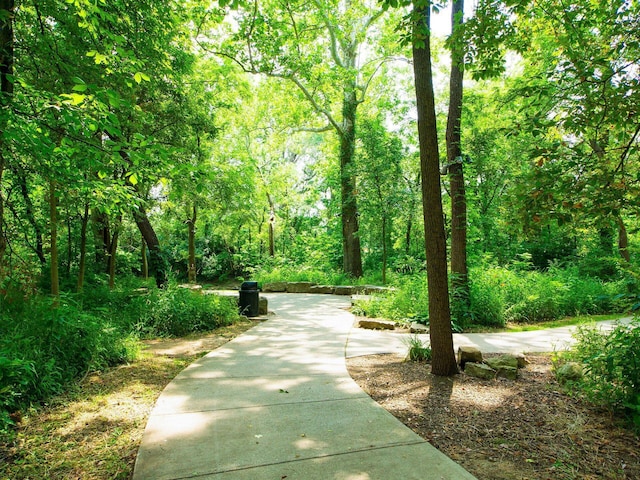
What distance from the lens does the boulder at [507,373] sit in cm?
407

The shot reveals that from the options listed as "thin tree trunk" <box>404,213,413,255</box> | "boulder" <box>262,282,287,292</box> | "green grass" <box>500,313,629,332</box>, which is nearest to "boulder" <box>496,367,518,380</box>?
"green grass" <box>500,313,629,332</box>

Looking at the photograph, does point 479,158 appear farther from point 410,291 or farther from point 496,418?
point 496,418

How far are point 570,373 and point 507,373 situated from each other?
576 mm

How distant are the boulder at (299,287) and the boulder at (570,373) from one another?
10.5 metres

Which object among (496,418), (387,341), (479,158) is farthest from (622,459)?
(479,158)

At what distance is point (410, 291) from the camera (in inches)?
326

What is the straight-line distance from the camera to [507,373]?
4102 millimetres

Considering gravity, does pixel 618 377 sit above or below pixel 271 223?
below

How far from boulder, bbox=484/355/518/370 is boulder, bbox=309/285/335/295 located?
923 cm

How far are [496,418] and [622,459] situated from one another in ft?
2.68

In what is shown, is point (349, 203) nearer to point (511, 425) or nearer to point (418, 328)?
point (418, 328)

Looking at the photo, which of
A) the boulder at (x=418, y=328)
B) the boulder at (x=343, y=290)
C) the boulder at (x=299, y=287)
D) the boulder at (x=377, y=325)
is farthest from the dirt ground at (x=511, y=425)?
the boulder at (x=299, y=287)

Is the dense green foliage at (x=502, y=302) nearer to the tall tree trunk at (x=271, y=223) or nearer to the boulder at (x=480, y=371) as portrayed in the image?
the boulder at (x=480, y=371)

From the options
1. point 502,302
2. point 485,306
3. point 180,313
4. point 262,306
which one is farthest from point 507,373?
point 262,306
